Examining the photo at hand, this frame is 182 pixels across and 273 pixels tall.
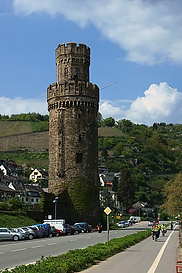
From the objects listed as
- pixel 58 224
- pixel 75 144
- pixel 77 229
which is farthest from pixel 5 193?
pixel 58 224

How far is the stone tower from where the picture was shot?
65.8 meters

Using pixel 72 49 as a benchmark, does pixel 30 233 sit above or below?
below

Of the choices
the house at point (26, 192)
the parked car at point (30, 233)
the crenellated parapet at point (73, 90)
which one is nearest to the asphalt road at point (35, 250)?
the parked car at point (30, 233)

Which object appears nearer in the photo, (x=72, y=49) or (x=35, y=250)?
(x=35, y=250)

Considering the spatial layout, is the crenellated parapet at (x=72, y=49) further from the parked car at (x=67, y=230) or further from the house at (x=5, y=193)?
the house at (x=5, y=193)

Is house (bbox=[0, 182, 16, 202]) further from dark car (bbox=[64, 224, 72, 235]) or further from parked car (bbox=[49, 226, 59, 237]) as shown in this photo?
parked car (bbox=[49, 226, 59, 237])

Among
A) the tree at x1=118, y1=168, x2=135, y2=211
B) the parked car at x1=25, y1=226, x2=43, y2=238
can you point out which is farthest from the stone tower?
the tree at x1=118, y1=168, x2=135, y2=211

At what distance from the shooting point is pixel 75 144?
218ft

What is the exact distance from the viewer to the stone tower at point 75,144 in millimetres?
65750

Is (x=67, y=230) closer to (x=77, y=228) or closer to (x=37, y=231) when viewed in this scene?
(x=77, y=228)

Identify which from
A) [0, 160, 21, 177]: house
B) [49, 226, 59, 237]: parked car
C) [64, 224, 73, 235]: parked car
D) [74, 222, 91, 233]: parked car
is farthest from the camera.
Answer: [0, 160, 21, 177]: house

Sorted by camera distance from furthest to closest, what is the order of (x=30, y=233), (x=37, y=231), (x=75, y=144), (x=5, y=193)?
(x=5, y=193) < (x=75, y=144) < (x=37, y=231) < (x=30, y=233)

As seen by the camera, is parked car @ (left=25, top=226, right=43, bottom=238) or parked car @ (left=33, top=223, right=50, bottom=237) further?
parked car @ (left=33, top=223, right=50, bottom=237)

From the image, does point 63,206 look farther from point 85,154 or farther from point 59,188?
Answer: point 85,154
